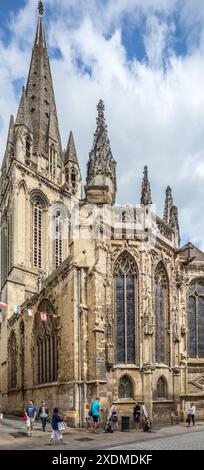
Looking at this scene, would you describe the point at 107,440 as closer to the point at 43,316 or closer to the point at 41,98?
the point at 43,316

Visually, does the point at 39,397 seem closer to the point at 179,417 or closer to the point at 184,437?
the point at 179,417

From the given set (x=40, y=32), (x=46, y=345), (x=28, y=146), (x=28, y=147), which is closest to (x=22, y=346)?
(x=46, y=345)

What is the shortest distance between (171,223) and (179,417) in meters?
10.8

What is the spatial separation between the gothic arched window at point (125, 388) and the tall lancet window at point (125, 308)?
784 millimetres

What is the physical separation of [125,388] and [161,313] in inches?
186

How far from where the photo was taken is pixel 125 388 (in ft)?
73.9

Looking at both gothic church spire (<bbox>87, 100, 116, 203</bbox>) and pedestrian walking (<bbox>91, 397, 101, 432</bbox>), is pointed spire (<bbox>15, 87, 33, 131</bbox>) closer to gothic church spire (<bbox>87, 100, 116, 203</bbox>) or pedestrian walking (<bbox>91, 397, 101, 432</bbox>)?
gothic church spire (<bbox>87, 100, 116, 203</bbox>)

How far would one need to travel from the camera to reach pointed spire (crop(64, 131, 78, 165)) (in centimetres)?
5443

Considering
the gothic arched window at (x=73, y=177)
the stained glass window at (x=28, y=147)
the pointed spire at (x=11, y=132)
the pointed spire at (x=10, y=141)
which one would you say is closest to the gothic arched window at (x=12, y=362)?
the stained glass window at (x=28, y=147)

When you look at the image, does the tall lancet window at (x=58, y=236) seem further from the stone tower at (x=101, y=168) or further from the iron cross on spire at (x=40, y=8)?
the iron cross on spire at (x=40, y=8)

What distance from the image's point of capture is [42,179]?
4784cm

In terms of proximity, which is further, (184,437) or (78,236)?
(78,236)

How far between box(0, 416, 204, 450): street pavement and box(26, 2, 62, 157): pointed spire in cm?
3474
